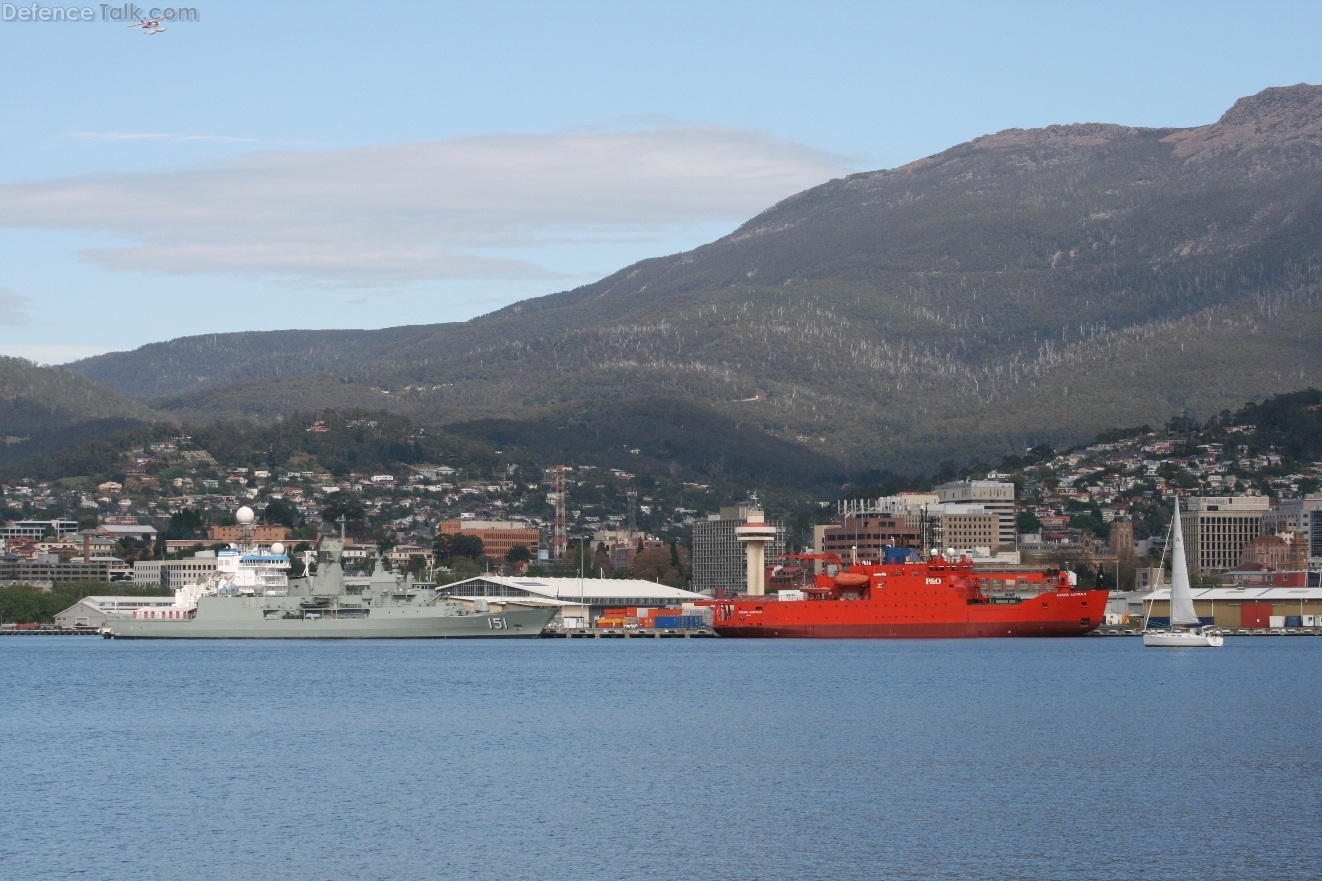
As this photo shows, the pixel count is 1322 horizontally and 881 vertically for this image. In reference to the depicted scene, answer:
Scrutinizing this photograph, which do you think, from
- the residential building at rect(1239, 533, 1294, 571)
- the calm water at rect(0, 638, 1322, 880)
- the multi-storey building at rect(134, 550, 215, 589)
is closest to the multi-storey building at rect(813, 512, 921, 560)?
the residential building at rect(1239, 533, 1294, 571)

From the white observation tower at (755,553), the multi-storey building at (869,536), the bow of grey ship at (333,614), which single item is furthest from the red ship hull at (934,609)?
the multi-storey building at (869,536)

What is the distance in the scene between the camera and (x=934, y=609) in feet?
388

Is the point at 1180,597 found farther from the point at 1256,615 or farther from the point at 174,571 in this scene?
the point at 174,571

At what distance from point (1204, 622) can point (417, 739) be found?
92.8 meters

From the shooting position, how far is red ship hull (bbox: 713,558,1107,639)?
118 m

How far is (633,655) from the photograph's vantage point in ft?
→ 344

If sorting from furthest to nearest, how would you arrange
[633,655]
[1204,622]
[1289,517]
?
[1289,517] → [1204,622] → [633,655]

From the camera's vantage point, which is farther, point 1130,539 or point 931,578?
point 1130,539

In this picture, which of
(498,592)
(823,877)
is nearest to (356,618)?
(498,592)

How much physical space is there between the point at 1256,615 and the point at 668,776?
103m

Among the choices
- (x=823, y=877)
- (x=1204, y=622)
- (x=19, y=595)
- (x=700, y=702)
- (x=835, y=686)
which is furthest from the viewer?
(x=19, y=595)

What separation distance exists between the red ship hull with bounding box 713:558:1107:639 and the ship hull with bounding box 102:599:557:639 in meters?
19.3

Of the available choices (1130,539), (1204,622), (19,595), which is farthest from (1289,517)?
(19,595)

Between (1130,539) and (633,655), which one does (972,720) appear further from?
(1130,539)
